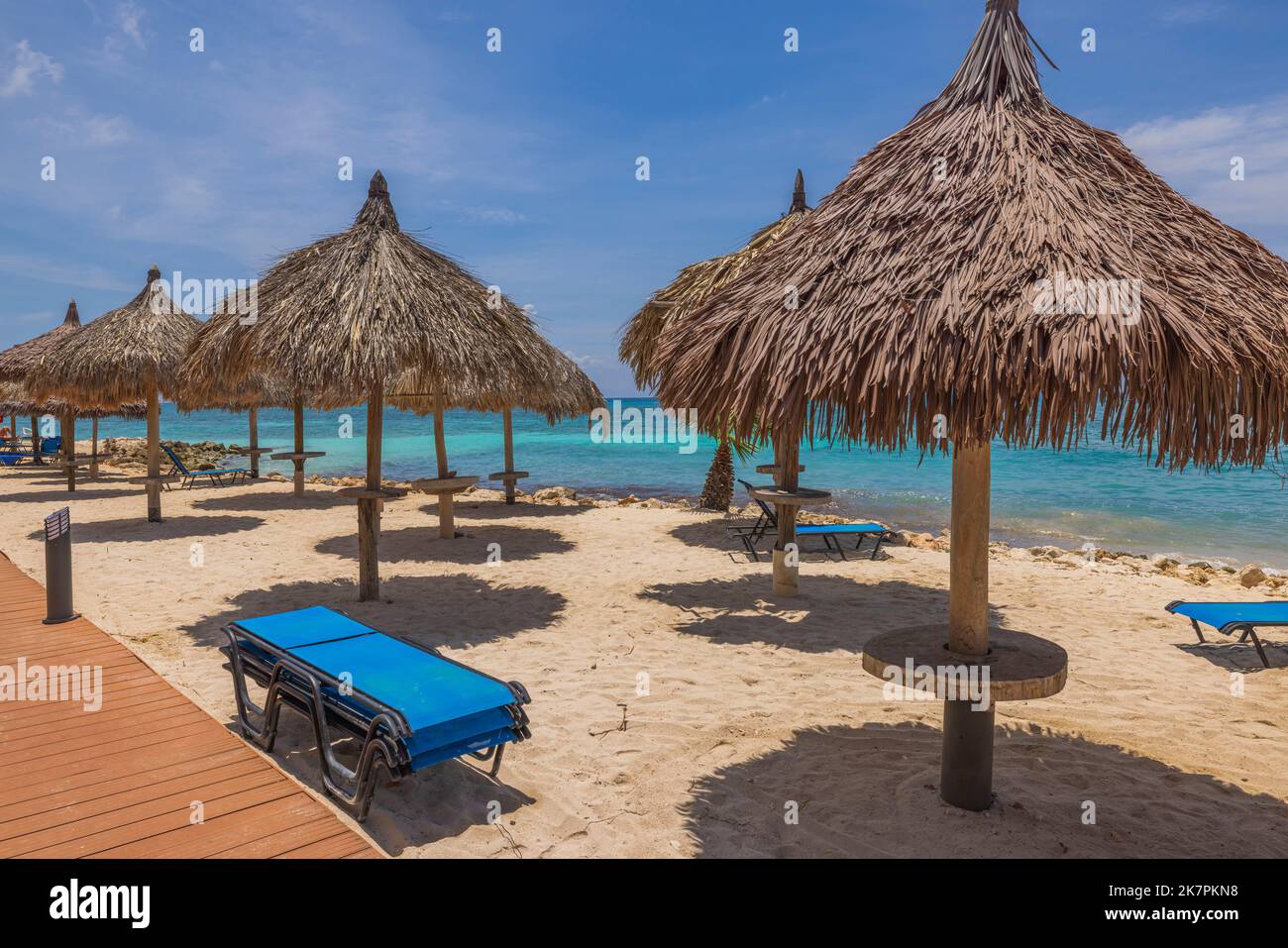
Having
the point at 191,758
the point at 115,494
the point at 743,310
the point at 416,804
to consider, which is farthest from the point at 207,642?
the point at 115,494

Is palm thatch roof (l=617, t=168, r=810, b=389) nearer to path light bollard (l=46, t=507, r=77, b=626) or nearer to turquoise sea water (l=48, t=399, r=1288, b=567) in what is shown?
turquoise sea water (l=48, t=399, r=1288, b=567)

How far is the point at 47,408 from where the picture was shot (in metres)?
22.9

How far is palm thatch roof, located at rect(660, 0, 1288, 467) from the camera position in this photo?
260cm

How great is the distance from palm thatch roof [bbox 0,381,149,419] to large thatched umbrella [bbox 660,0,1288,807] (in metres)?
19.5

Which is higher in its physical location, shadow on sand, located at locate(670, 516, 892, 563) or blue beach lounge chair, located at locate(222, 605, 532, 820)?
blue beach lounge chair, located at locate(222, 605, 532, 820)

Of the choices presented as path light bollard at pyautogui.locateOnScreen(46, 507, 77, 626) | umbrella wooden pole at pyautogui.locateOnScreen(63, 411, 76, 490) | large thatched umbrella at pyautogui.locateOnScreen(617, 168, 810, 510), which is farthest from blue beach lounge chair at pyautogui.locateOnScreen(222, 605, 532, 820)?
umbrella wooden pole at pyautogui.locateOnScreen(63, 411, 76, 490)

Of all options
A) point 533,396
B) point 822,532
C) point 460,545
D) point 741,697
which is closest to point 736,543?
point 822,532

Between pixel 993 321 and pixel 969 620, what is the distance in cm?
132

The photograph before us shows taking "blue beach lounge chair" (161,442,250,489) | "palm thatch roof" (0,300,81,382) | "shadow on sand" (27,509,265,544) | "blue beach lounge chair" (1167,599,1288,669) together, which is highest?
"palm thatch roof" (0,300,81,382)

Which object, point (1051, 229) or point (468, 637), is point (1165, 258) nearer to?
point (1051, 229)

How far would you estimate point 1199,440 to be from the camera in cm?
290

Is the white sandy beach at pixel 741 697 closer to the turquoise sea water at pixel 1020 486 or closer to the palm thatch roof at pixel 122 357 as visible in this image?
the turquoise sea water at pixel 1020 486
